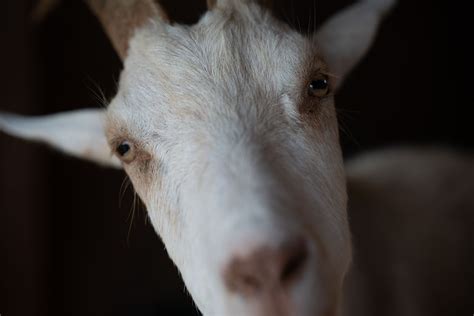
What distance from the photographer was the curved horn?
103 inches

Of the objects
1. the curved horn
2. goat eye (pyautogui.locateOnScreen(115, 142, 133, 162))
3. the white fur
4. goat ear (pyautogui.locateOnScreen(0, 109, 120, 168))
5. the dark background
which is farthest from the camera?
the dark background

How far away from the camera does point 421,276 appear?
3570 mm

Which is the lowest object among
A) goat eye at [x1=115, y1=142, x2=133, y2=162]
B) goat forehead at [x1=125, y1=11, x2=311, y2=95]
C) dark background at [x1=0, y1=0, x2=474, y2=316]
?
dark background at [x1=0, y1=0, x2=474, y2=316]

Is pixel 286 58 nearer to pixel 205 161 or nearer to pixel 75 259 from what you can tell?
pixel 205 161

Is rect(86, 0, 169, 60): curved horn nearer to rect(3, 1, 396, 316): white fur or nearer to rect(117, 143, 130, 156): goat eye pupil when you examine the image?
rect(3, 1, 396, 316): white fur

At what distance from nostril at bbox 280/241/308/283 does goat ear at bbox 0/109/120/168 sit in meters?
1.55

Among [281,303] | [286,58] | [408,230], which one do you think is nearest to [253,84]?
[286,58]

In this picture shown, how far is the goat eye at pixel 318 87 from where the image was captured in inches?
89.4

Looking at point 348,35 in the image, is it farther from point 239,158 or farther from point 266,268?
point 266,268

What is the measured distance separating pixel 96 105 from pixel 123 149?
313 cm

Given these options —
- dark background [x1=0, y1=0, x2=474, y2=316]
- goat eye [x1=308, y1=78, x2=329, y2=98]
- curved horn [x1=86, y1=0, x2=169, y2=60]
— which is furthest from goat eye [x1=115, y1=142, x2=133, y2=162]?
dark background [x1=0, y1=0, x2=474, y2=316]

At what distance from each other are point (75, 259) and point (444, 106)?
4155mm

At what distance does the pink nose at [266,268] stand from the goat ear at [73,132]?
1.49 metres

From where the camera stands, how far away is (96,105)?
5340 mm
